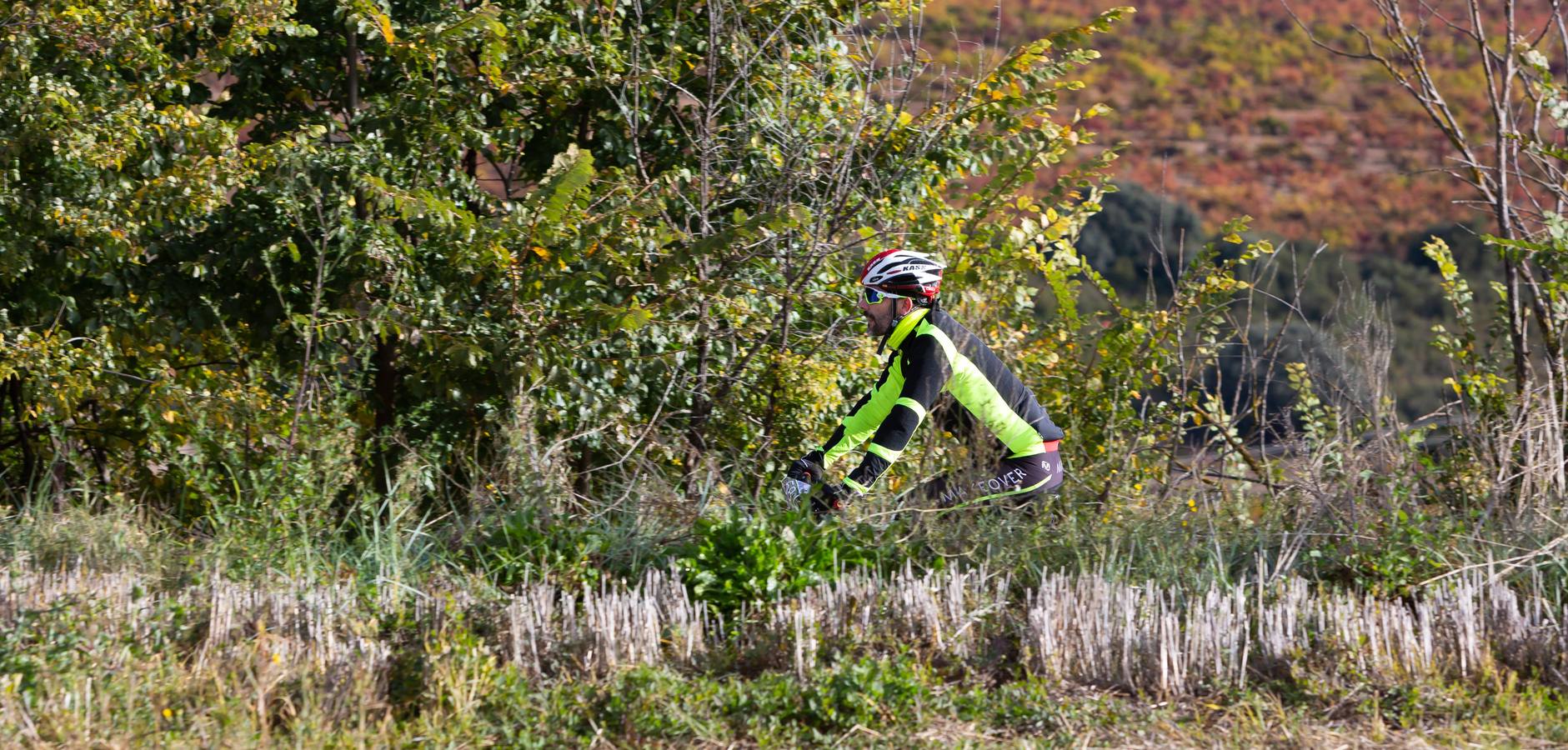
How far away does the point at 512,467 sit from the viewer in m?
6.07

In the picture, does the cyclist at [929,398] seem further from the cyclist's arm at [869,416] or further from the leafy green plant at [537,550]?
the leafy green plant at [537,550]

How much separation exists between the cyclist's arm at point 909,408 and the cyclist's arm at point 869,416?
0.13 metres

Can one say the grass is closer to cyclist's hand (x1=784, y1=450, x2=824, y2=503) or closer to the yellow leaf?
cyclist's hand (x1=784, y1=450, x2=824, y2=503)

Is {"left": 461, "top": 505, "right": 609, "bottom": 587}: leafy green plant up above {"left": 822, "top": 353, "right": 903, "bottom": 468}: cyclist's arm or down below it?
below

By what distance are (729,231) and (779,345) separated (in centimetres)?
108

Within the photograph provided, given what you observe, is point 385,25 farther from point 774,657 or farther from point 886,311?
point 774,657

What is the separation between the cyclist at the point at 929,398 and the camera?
5.52 meters

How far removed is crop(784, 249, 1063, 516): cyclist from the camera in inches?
217

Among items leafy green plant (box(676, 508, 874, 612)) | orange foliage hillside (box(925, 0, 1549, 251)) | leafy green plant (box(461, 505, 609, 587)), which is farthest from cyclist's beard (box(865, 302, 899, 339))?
orange foliage hillside (box(925, 0, 1549, 251))

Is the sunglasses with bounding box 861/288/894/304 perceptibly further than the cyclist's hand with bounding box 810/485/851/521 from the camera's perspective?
Yes

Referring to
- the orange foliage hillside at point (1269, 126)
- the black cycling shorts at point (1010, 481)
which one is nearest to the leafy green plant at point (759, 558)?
the black cycling shorts at point (1010, 481)

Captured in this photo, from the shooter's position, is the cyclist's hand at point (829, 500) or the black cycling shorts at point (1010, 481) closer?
the cyclist's hand at point (829, 500)

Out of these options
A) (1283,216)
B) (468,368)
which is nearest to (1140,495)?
(468,368)

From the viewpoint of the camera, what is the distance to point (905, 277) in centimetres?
572
